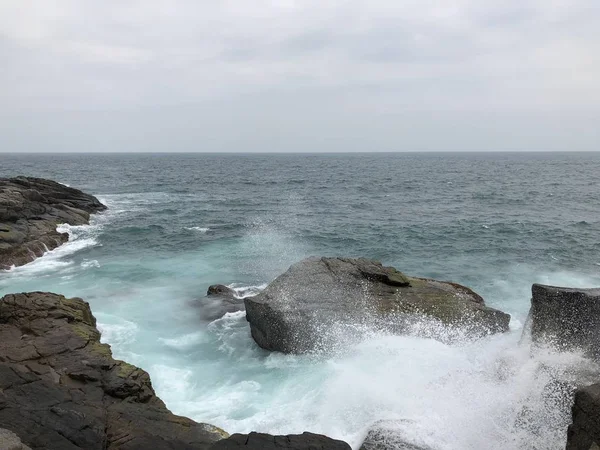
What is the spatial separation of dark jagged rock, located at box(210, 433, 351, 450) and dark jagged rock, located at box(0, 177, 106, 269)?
2475cm

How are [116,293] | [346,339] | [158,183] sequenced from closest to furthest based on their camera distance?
[346,339], [116,293], [158,183]

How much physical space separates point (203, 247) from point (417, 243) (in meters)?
17.4

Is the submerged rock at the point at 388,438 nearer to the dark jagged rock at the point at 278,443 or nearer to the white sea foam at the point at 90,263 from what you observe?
the dark jagged rock at the point at 278,443

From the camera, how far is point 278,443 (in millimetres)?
9539

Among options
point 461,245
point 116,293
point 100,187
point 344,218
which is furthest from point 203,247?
point 100,187

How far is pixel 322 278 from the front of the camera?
19.7 meters

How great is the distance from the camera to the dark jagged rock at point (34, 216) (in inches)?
1163

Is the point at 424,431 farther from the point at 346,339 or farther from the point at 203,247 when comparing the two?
the point at 203,247

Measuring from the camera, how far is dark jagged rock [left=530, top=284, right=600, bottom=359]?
13.3 meters

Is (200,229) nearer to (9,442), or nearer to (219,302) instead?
(219,302)

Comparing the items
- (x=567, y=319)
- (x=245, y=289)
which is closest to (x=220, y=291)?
(x=245, y=289)

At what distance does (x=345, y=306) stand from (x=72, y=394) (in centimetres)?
1049

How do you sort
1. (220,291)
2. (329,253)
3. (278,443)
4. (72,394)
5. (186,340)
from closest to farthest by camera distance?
(278,443)
(72,394)
(186,340)
(220,291)
(329,253)

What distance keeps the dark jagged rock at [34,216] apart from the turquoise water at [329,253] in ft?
4.21
